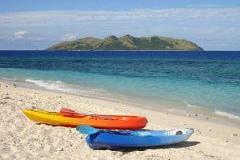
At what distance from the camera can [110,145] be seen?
12148mm

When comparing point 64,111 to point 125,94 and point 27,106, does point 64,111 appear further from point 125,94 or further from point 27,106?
point 125,94

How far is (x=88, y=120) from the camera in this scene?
47.7 ft

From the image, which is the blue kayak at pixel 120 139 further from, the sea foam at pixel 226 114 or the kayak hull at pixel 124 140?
the sea foam at pixel 226 114

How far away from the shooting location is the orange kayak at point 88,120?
47.2 feet

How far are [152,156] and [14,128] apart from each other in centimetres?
457

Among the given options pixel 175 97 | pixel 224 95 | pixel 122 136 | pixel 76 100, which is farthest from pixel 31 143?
pixel 224 95

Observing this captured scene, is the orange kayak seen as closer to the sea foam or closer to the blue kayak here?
the blue kayak

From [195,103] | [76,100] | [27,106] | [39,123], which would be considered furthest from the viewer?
[195,103]

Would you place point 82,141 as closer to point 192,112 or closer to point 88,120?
point 88,120

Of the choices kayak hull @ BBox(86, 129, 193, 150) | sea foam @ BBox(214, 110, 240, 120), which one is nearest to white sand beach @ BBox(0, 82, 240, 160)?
kayak hull @ BBox(86, 129, 193, 150)

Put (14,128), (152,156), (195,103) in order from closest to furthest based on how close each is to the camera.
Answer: (152,156)
(14,128)
(195,103)

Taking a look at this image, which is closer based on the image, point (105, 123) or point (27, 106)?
point (105, 123)

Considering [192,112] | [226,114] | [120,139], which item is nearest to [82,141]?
[120,139]

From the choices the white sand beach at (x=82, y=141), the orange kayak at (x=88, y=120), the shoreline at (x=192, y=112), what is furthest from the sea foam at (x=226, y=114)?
the orange kayak at (x=88, y=120)
